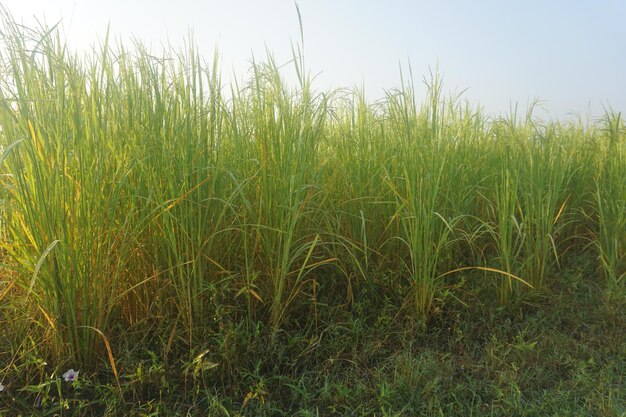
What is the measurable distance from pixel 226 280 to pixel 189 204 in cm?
36

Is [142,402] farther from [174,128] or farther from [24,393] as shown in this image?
[174,128]

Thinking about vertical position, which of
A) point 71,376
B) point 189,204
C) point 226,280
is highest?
point 189,204

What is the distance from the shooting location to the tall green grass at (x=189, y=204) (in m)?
1.52

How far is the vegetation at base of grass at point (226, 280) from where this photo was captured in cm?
154

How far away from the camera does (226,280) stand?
1.88 metres

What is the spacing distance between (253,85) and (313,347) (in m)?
1.14

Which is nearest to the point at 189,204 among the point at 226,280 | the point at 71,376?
the point at 226,280

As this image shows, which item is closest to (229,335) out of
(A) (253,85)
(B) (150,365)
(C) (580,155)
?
(B) (150,365)

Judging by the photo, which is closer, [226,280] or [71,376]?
[71,376]

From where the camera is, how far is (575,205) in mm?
3154

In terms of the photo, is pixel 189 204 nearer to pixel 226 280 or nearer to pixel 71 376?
pixel 226 280

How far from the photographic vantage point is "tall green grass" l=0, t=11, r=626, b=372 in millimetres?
1523

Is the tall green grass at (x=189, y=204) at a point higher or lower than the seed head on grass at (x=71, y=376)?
higher

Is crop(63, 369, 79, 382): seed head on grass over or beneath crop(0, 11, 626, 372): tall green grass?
beneath
